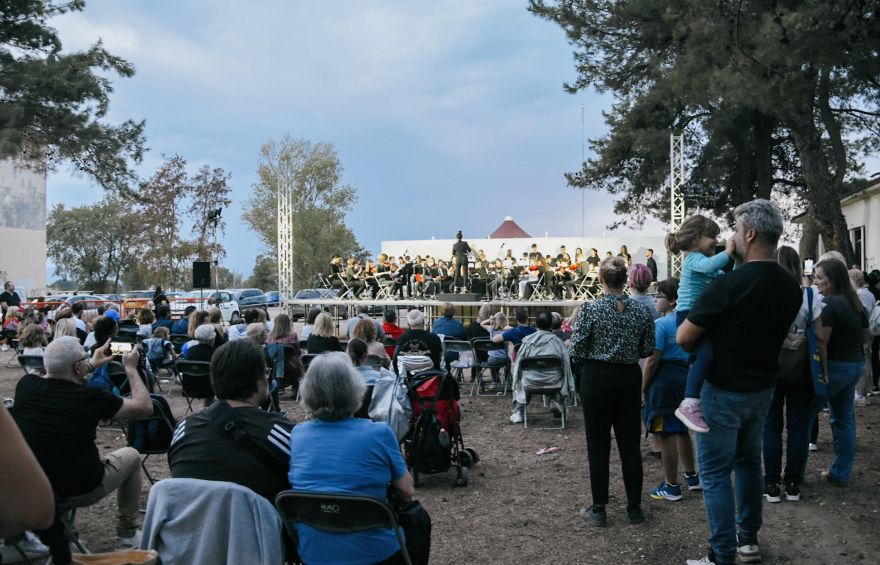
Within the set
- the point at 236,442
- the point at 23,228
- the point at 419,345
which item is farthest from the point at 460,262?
the point at 23,228

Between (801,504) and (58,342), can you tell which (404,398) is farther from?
(801,504)

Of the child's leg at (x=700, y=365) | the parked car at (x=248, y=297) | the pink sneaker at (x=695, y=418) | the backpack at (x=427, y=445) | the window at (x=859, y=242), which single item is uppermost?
the window at (x=859, y=242)

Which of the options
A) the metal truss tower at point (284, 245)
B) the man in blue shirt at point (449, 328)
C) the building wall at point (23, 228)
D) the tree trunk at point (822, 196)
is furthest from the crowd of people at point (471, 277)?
the building wall at point (23, 228)

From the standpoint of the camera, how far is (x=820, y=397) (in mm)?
4480

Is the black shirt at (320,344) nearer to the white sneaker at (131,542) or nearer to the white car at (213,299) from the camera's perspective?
the white sneaker at (131,542)

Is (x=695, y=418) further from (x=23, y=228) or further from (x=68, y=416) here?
(x=23, y=228)

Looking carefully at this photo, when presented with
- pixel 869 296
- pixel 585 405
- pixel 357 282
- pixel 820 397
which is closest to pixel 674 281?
pixel 820 397

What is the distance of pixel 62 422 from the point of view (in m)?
3.34

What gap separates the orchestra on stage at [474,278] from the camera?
19328 millimetres

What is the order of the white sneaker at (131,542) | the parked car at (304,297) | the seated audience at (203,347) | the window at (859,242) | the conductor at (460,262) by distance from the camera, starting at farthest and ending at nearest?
1. the parked car at (304,297)
2. the conductor at (460,262)
3. the window at (859,242)
4. the seated audience at (203,347)
5. the white sneaker at (131,542)

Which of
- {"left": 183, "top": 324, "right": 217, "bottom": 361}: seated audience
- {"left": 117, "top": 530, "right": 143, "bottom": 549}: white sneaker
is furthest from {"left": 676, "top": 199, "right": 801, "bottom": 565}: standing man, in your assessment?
{"left": 183, "top": 324, "right": 217, "bottom": 361}: seated audience

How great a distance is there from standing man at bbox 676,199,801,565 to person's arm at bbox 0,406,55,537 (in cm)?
265

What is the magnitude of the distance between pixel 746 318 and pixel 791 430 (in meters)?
1.80

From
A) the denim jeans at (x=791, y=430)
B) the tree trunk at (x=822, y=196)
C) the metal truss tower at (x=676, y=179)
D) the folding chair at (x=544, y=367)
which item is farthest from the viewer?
the metal truss tower at (x=676, y=179)
